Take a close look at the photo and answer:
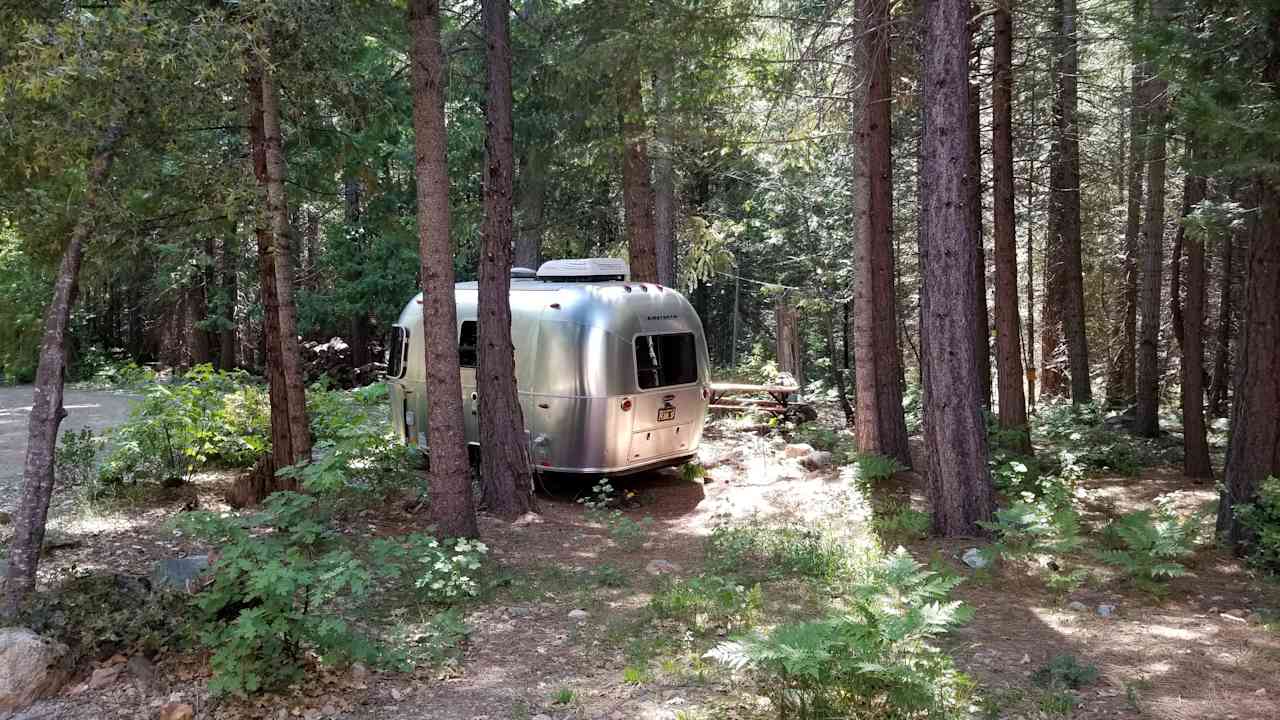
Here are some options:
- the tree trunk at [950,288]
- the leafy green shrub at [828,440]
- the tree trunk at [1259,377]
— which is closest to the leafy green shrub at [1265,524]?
the tree trunk at [1259,377]

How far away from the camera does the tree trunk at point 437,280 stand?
7359mm

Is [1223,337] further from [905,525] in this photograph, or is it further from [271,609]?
[271,609]

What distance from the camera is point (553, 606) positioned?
6480 mm

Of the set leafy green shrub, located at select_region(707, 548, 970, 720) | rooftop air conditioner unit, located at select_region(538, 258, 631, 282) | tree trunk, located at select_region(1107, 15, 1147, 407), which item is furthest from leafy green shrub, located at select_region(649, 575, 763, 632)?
tree trunk, located at select_region(1107, 15, 1147, 407)

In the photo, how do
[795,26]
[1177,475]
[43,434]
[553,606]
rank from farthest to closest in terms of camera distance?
[1177,475] < [795,26] < [553,606] < [43,434]

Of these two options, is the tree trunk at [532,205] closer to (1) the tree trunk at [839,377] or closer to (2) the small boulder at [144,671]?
(1) the tree trunk at [839,377]

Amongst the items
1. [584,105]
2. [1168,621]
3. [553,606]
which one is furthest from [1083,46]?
[553,606]

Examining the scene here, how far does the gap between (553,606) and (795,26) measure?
7652mm

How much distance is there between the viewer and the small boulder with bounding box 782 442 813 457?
41.4 ft

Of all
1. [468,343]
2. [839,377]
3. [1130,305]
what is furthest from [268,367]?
[1130,305]

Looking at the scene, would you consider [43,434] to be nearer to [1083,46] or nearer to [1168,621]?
[1168,621]

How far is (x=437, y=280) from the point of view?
7363 mm

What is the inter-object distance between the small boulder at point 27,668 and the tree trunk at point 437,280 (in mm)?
3029

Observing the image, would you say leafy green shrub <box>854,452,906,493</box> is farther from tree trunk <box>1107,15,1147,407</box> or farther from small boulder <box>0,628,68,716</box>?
tree trunk <box>1107,15,1147,407</box>
